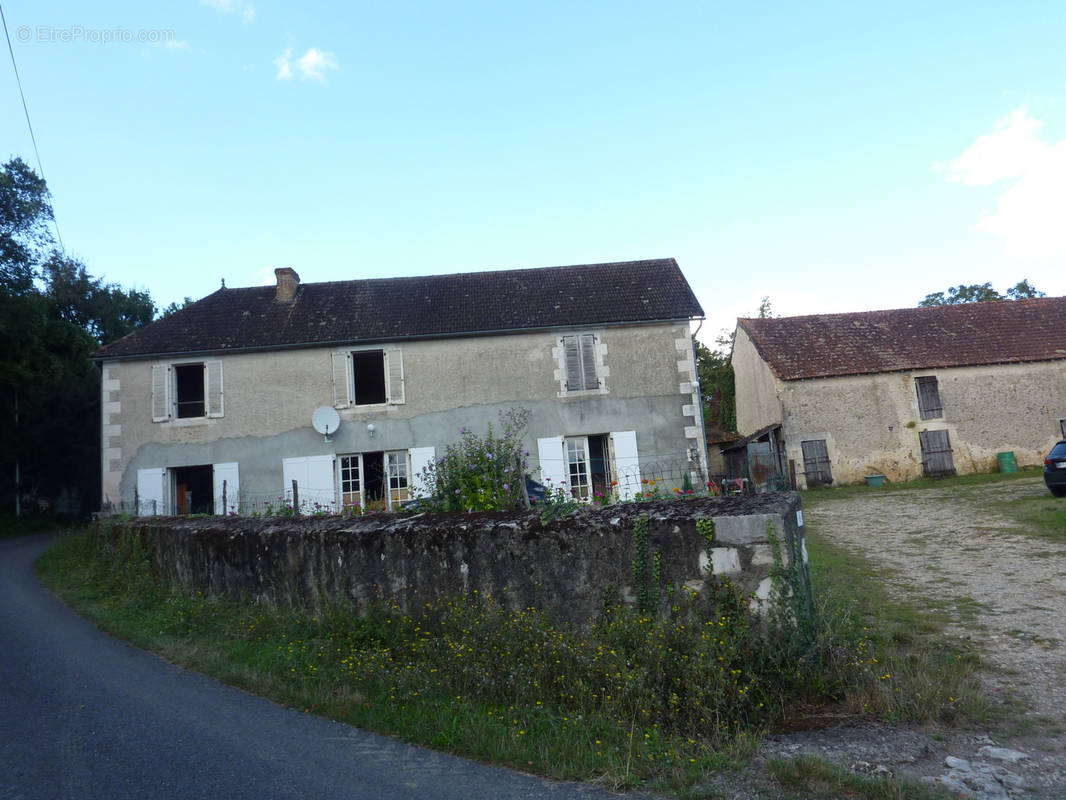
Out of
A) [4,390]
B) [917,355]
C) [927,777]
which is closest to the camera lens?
[927,777]

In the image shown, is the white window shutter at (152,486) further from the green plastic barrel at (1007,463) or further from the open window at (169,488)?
the green plastic barrel at (1007,463)

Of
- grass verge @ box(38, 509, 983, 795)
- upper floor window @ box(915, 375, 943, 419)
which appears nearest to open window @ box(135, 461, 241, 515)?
grass verge @ box(38, 509, 983, 795)

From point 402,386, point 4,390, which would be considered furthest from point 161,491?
point 4,390

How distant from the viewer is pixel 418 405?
53.1 ft

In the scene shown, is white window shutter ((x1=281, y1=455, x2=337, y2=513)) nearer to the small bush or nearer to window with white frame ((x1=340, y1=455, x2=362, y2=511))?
window with white frame ((x1=340, y1=455, x2=362, y2=511))

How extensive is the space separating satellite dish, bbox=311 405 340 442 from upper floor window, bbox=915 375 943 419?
1756 cm

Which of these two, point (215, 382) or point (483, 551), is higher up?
point (215, 382)

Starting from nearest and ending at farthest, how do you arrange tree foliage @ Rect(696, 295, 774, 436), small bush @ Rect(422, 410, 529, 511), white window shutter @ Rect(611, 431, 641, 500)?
small bush @ Rect(422, 410, 529, 511) < white window shutter @ Rect(611, 431, 641, 500) < tree foliage @ Rect(696, 295, 774, 436)

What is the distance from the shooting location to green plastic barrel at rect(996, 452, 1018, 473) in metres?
21.3

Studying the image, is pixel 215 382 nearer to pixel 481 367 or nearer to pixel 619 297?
pixel 481 367

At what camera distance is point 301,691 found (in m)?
4.93

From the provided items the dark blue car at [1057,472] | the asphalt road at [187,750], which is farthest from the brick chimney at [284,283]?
the dark blue car at [1057,472]

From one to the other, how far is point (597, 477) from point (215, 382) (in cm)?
911

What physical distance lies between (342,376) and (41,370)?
17199 millimetres
